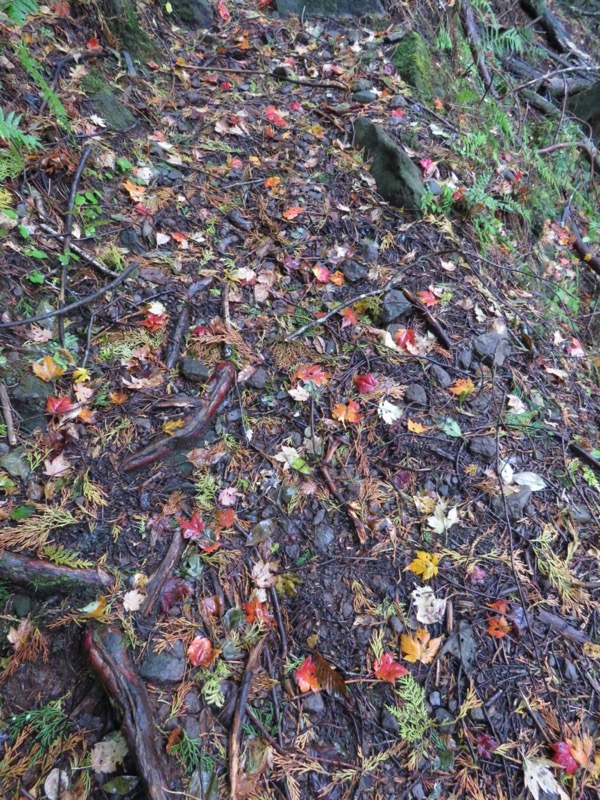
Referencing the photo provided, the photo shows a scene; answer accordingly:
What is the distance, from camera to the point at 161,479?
2439 millimetres

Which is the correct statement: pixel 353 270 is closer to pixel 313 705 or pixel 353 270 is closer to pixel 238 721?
pixel 313 705

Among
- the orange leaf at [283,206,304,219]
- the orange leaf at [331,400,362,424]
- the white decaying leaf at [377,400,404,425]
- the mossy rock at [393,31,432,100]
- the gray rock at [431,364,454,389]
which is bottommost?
the orange leaf at [331,400,362,424]

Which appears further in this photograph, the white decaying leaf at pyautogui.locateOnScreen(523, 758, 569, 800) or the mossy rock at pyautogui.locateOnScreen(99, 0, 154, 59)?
the mossy rock at pyautogui.locateOnScreen(99, 0, 154, 59)

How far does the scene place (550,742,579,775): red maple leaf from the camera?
6.33ft

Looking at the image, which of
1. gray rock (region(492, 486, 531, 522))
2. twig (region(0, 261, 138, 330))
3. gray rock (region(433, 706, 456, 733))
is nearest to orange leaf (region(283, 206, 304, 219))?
twig (region(0, 261, 138, 330))

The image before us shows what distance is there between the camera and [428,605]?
2.25 metres

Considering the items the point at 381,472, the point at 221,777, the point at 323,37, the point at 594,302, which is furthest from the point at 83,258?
the point at 594,302

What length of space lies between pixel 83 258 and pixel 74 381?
875 mm

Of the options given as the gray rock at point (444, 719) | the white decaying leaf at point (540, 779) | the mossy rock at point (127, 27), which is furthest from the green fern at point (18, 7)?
the white decaying leaf at point (540, 779)

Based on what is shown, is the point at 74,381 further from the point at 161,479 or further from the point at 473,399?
the point at 473,399

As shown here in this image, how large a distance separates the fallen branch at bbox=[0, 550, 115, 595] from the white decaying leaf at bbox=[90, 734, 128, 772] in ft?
1.81

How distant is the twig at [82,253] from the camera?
2.90 metres

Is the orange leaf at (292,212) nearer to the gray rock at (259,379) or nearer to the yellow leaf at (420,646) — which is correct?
the gray rock at (259,379)

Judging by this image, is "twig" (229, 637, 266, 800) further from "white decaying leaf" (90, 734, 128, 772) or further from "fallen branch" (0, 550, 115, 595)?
"fallen branch" (0, 550, 115, 595)
